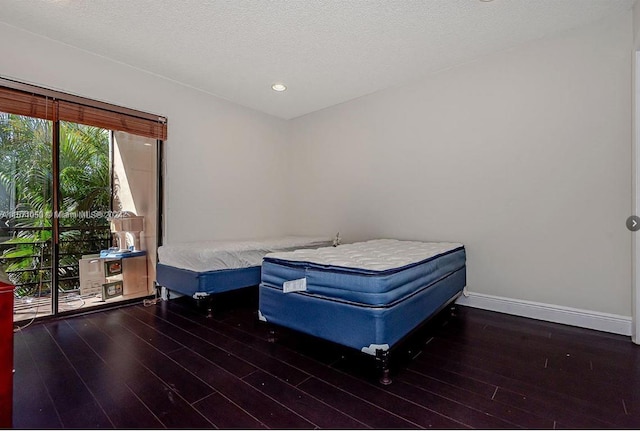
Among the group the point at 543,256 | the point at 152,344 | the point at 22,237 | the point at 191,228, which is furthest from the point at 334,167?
the point at 22,237

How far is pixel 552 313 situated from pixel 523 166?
1311 millimetres

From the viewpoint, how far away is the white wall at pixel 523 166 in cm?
239

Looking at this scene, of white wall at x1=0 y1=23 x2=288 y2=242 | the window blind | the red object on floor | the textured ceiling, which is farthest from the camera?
white wall at x1=0 y1=23 x2=288 y2=242

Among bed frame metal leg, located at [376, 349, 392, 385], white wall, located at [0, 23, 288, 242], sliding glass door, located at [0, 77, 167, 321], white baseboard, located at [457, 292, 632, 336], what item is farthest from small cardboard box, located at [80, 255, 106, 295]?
white baseboard, located at [457, 292, 632, 336]

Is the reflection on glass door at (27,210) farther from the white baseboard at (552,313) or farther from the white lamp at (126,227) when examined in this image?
the white baseboard at (552,313)

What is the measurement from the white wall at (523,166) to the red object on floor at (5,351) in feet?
10.8

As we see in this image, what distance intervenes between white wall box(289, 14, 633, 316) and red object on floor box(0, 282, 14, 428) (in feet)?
10.8

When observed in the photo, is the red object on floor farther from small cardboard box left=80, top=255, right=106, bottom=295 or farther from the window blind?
the window blind

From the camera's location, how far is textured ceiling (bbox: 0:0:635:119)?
228 cm

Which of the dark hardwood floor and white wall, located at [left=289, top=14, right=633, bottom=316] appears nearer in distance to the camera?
the dark hardwood floor

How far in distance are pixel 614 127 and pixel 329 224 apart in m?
3.10

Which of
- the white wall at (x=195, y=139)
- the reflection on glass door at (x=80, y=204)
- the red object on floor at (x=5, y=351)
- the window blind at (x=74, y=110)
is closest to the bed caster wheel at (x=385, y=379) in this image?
the red object on floor at (x=5, y=351)

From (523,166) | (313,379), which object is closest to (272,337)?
(313,379)

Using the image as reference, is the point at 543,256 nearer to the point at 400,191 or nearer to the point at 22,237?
the point at 400,191
